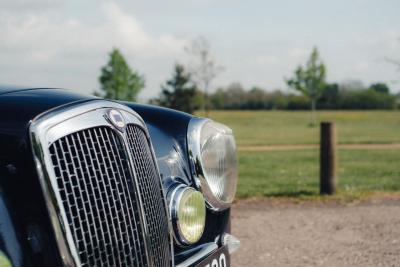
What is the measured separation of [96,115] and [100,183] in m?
0.23

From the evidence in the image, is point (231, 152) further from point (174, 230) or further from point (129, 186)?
point (129, 186)

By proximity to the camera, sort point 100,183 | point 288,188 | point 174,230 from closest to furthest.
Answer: point 100,183 → point 174,230 → point 288,188

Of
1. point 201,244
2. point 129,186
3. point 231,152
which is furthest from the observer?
point 231,152

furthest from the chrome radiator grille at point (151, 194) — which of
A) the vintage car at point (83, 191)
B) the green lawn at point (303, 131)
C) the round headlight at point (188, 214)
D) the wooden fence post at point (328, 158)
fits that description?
the green lawn at point (303, 131)

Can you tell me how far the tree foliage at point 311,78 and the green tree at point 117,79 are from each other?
1516 cm

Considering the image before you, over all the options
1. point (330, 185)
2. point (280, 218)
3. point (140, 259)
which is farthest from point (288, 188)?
point (140, 259)

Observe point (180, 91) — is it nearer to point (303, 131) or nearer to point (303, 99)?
point (303, 131)

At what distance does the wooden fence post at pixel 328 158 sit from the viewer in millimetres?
7074

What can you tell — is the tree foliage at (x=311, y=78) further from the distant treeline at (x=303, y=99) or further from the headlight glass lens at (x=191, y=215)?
the headlight glass lens at (x=191, y=215)

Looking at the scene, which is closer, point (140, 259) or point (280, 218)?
point (140, 259)

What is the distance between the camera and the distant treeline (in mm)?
75031

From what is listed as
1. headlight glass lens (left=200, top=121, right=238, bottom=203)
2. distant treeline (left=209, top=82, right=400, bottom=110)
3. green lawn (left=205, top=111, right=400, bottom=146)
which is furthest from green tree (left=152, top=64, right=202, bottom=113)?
headlight glass lens (left=200, top=121, right=238, bottom=203)

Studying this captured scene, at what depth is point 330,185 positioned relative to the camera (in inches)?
284

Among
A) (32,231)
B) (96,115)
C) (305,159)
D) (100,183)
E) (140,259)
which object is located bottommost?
(305,159)
